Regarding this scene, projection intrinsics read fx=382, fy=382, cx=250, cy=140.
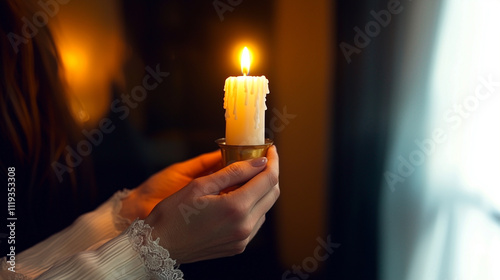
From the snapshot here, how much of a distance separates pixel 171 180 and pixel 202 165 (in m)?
0.07

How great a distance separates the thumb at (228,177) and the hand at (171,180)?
0.27 meters

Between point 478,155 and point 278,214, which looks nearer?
point 478,155

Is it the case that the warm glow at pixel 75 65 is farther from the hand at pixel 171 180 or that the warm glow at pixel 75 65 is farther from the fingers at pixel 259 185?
the fingers at pixel 259 185

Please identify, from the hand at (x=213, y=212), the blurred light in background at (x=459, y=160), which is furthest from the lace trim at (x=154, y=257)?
the blurred light in background at (x=459, y=160)

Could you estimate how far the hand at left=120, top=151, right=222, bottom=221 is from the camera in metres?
0.78

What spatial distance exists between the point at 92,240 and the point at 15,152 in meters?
0.27

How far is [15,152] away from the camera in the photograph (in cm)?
84

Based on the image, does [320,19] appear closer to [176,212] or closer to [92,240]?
[176,212]

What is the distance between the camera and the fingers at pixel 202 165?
0.78 meters

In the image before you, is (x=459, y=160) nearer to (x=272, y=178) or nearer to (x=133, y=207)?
(x=272, y=178)

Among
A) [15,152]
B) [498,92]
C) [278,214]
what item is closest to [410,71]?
[498,92]

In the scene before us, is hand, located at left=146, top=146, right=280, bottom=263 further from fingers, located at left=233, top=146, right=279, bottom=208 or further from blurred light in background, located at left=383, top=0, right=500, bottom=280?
blurred light in background, located at left=383, top=0, right=500, bottom=280

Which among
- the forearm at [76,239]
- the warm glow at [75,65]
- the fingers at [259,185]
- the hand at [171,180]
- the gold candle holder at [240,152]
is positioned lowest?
the forearm at [76,239]

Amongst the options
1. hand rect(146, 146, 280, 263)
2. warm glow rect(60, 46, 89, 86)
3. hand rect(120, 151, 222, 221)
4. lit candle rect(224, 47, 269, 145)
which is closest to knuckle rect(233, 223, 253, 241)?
hand rect(146, 146, 280, 263)
